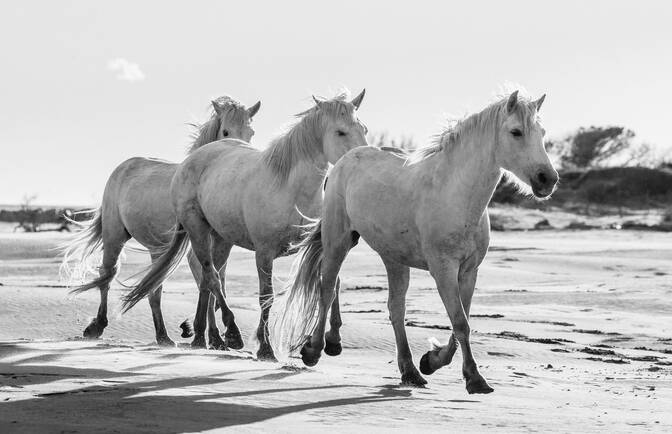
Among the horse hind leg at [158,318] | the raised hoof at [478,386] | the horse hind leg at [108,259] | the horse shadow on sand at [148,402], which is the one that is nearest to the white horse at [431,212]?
the raised hoof at [478,386]

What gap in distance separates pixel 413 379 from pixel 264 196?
2.33m

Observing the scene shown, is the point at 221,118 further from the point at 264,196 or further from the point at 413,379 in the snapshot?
the point at 413,379

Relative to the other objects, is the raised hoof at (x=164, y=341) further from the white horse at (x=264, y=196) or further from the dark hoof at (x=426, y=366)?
the dark hoof at (x=426, y=366)

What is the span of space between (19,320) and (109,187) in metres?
1.53

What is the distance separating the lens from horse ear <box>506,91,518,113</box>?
21.1 feet

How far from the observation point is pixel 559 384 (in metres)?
7.29

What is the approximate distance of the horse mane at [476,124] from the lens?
646 cm

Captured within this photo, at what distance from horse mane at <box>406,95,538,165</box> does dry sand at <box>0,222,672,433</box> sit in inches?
56.1

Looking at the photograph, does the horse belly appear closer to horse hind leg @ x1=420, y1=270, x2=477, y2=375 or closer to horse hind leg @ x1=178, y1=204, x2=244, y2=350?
horse hind leg @ x1=420, y1=270, x2=477, y2=375

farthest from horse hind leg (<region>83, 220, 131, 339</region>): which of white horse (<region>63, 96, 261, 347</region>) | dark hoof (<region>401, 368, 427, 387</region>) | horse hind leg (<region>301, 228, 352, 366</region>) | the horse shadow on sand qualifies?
dark hoof (<region>401, 368, 427, 387</region>)

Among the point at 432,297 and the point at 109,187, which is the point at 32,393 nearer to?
the point at 109,187

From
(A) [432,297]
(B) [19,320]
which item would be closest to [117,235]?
(B) [19,320]

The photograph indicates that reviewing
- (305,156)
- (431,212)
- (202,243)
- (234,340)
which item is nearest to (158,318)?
(202,243)

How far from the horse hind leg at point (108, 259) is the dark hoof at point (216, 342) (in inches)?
41.7
